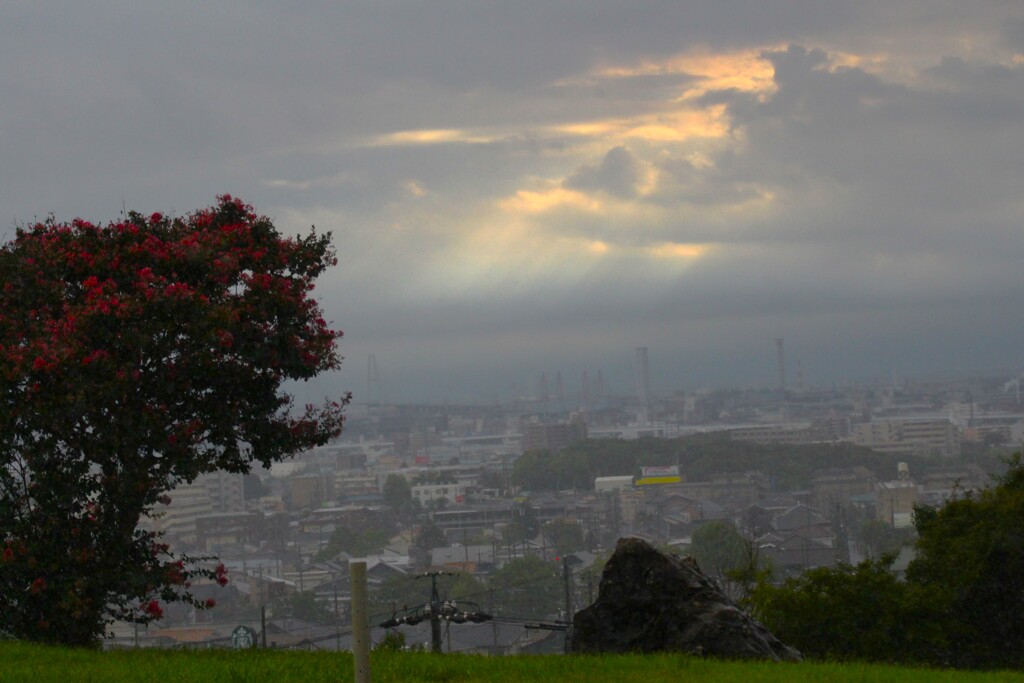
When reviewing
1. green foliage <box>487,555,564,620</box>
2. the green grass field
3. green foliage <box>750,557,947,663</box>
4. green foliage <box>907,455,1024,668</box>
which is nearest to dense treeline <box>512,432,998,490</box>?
green foliage <box>487,555,564,620</box>

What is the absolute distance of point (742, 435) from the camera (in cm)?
14488

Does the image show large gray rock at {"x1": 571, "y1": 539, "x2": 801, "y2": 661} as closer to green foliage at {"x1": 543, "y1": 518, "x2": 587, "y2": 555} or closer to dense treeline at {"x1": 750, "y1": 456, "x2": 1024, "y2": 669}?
dense treeline at {"x1": 750, "y1": 456, "x2": 1024, "y2": 669}

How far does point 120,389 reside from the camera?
12289 mm

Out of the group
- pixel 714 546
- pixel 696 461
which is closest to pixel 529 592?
pixel 714 546

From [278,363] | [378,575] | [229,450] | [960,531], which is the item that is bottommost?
[378,575]

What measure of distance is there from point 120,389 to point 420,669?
15.0 ft

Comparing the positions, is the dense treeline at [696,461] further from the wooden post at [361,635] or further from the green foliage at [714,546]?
the wooden post at [361,635]

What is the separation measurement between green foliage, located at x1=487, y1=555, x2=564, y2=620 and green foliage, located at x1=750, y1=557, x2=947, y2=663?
32.7 metres

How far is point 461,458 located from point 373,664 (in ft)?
454

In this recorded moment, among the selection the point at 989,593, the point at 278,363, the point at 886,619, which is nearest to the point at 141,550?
the point at 278,363

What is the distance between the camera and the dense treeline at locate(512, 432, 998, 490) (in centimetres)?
11481

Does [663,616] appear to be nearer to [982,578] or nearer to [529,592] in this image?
[982,578]

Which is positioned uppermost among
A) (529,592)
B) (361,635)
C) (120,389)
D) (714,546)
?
(120,389)

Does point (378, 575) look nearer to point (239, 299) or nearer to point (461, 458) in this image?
point (239, 299)
